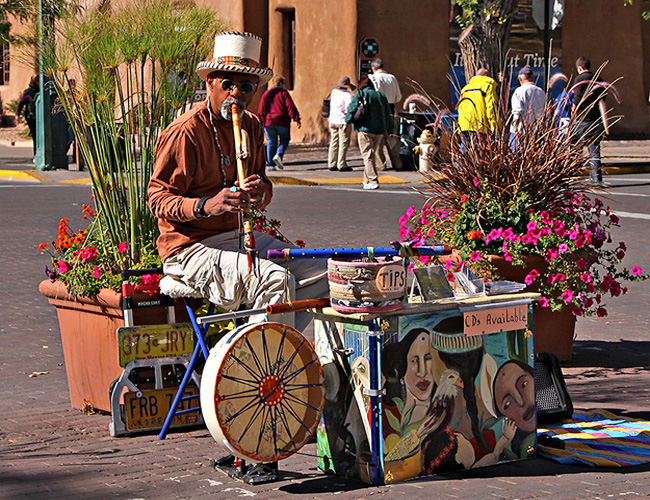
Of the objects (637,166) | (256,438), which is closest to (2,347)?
(256,438)

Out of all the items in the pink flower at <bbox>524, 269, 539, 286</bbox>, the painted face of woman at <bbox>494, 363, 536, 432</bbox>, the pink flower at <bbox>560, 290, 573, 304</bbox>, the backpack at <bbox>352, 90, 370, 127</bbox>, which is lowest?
the painted face of woman at <bbox>494, 363, 536, 432</bbox>

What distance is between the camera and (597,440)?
5129mm

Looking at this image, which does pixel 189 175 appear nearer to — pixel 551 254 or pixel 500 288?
pixel 500 288

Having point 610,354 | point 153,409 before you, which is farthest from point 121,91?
point 610,354

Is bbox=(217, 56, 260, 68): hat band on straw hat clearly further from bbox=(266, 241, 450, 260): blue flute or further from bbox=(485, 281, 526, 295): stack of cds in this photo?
bbox=(485, 281, 526, 295): stack of cds

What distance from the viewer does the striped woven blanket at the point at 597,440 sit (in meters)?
4.83

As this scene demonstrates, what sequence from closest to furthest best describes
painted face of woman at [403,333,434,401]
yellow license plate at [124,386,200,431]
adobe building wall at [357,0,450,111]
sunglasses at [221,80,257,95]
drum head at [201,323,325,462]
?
1. drum head at [201,323,325,462]
2. painted face of woman at [403,333,434,401]
3. sunglasses at [221,80,257,95]
4. yellow license plate at [124,386,200,431]
5. adobe building wall at [357,0,450,111]

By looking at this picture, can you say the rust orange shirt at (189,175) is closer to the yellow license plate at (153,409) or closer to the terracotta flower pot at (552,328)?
the yellow license plate at (153,409)

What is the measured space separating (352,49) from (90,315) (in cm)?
1997

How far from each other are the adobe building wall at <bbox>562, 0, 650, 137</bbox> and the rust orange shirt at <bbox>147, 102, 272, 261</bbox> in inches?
948

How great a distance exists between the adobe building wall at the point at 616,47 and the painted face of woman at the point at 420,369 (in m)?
24.5

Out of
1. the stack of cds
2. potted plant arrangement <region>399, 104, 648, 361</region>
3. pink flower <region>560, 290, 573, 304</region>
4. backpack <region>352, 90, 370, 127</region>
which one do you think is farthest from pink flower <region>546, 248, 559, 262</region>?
backpack <region>352, 90, 370, 127</region>

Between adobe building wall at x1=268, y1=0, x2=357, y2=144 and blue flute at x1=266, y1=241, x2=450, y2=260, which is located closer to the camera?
blue flute at x1=266, y1=241, x2=450, y2=260

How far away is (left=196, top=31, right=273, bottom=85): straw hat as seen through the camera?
5.05 metres
